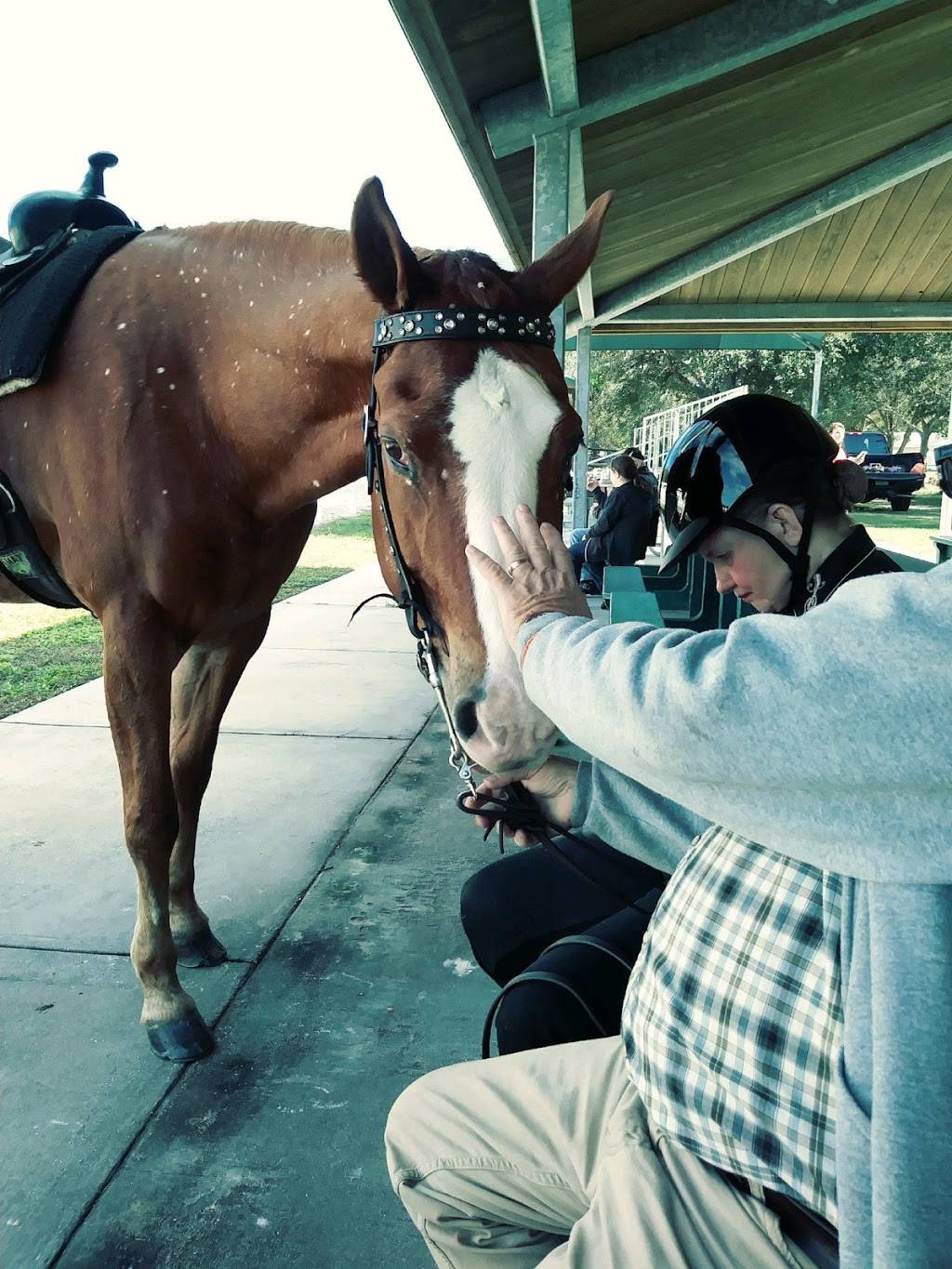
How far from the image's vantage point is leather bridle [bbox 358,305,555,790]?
67.1 inches

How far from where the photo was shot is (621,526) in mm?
8789

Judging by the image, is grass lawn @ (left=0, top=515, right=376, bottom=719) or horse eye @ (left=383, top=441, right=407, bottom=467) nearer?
horse eye @ (left=383, top=441, right=407, bottom=467)

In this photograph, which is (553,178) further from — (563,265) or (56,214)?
(56,214)

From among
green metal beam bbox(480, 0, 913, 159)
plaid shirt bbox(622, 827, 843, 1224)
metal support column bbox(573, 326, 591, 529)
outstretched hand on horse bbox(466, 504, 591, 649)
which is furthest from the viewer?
metal support column bbox(573, 326, 591, 529)

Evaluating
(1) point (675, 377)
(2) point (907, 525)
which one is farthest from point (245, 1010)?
(1) point (675, 377)

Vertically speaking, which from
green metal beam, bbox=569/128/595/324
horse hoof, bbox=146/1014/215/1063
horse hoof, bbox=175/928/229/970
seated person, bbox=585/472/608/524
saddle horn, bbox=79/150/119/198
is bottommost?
seated person, bbox=585/472/608/524

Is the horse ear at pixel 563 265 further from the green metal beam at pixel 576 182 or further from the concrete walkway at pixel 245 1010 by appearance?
the concrete walkway at pixel 245 1010

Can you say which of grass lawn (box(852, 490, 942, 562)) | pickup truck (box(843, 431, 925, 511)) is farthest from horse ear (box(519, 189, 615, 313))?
pickup truck (box(843, 431, 925, 511))

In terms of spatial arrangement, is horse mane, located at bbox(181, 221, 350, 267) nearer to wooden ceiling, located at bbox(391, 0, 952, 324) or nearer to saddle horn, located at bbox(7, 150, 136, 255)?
saddle horn, located at bbox(7, 150, 136, 255)

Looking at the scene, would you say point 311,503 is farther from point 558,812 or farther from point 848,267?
point 848,267

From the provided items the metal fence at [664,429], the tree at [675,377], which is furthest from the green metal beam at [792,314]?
the tree at [675,377]

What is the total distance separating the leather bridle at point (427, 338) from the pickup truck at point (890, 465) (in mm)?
18141

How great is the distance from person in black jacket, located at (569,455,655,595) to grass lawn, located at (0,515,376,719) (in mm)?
2958

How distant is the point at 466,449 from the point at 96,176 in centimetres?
234
